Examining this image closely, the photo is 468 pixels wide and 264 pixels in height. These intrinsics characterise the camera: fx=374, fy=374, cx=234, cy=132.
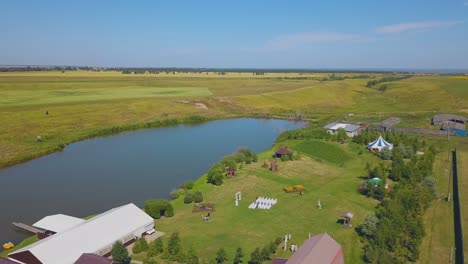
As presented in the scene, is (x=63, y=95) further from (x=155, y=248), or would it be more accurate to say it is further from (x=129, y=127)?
(x=155, y=248)

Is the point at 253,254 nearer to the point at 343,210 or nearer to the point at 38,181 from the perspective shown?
the point at 343,210

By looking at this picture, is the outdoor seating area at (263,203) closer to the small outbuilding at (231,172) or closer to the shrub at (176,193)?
the shrub at (176,193)

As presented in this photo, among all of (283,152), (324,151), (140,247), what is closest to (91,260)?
(140,247)

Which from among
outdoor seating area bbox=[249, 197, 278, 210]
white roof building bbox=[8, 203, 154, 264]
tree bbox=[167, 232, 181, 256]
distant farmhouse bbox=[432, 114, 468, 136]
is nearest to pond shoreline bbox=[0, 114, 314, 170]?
distant farmhouse bbox=[432, 114, 468, 136]

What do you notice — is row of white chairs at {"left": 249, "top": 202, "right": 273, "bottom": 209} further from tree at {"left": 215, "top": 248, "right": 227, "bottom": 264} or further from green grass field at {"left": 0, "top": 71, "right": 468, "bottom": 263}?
tree at {"left": 215, "top": 248, "right": 227, "bottom": 264}

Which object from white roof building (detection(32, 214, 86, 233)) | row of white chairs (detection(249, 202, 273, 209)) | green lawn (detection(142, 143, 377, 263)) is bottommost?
green lawn (detection(142, 143, 377, 263))

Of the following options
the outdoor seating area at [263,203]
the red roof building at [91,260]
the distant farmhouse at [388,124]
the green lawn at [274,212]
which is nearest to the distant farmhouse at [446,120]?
the distant farmhouse at [388,124]
